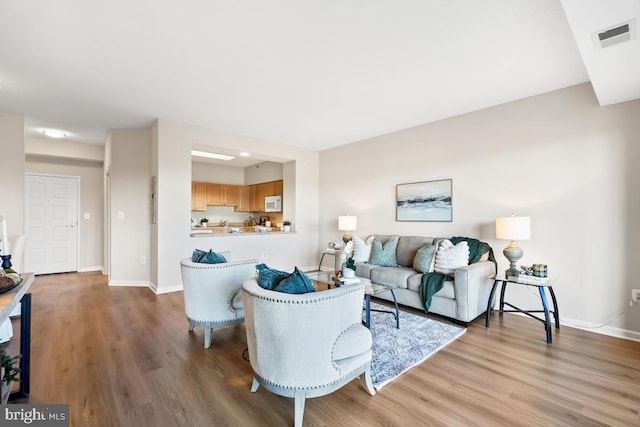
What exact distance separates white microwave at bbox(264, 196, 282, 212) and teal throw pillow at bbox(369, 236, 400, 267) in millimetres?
3223

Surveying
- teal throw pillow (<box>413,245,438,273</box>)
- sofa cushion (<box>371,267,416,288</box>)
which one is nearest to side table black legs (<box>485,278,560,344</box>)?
teal throw pillow (<box>413,245,438,273</box>)

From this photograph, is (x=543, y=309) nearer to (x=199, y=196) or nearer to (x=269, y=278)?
(x=269, y=278)

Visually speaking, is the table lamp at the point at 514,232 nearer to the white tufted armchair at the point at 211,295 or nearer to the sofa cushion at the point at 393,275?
the sofa cushion at the point at 393,275

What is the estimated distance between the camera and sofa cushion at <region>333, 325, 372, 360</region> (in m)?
1.71

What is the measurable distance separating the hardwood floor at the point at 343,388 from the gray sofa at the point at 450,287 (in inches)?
10.4

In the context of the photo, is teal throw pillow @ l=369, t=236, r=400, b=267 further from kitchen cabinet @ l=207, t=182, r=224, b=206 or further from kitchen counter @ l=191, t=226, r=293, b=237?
kitchen cabinet @ l=207, t=182, r=224, b=206

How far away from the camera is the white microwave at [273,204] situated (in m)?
7.07

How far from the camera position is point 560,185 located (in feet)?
10.7

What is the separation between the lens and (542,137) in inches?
134

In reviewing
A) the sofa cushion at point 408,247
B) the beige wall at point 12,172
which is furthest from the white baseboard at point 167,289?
the sofa cushion at point 408,247

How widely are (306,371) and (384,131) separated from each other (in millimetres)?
4151

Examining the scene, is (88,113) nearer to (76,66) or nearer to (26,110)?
(26,110)

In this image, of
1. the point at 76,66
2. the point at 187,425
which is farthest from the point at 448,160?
the point at 76,66

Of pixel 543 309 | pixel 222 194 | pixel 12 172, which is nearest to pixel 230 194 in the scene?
pixel 222 194
